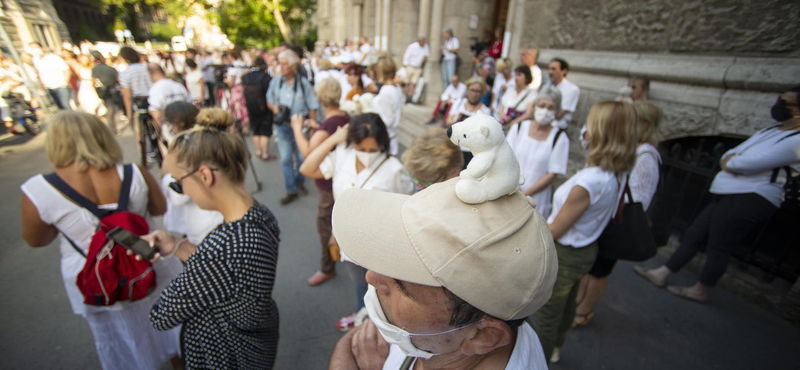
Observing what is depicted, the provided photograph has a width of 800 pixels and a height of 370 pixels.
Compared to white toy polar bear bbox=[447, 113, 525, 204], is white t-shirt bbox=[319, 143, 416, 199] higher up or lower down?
lower down

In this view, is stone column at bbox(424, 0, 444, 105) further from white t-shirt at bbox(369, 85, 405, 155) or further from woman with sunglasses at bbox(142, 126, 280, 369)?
woman with sunglasses at bbox(142, 126, 280, 369)

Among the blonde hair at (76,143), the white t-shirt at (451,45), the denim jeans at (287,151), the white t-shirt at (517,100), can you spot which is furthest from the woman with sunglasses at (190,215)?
the white t-shirt at (451,45)

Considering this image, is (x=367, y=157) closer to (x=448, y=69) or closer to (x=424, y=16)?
(x=448, y=69)

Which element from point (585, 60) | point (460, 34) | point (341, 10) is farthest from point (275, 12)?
point (585, 60)

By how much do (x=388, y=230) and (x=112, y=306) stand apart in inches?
82.4

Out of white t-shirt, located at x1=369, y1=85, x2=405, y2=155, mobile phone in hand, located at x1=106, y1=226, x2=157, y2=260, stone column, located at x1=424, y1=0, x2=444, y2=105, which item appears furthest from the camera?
stone column, located at x1=424, y1=0, x2=444, y2=105

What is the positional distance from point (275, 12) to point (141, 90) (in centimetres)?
2002

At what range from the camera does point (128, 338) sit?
2.13 metres

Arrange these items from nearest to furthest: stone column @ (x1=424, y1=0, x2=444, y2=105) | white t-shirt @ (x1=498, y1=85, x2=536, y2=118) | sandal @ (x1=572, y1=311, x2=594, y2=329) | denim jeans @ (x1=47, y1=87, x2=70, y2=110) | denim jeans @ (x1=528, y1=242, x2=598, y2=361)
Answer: denim jeans @ (x1=528, y1=242, x2=598, y2=361) → sandal @ (x1=572, y1=311, x2=594, y2=329) → white t-shirt @ (x1=498, y1=85, x2=536, y2=118) → denim jeans @ (x1=47, y1=87, x2=70, y2=110) → stone column @ (x1=424, y1=0, x2=444, y2=105)

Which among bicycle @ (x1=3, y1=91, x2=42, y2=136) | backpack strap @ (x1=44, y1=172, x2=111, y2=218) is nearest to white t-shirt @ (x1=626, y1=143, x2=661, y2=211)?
backpack strap @ (x1=44, y1=172, x2=111, y2=218)

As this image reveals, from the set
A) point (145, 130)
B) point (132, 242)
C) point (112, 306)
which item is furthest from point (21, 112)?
point (132, 242)

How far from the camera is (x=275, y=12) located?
889 inches

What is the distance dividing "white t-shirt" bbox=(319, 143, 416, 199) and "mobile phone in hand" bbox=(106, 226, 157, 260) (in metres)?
1.12

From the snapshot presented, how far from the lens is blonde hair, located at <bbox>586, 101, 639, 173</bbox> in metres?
1.91
